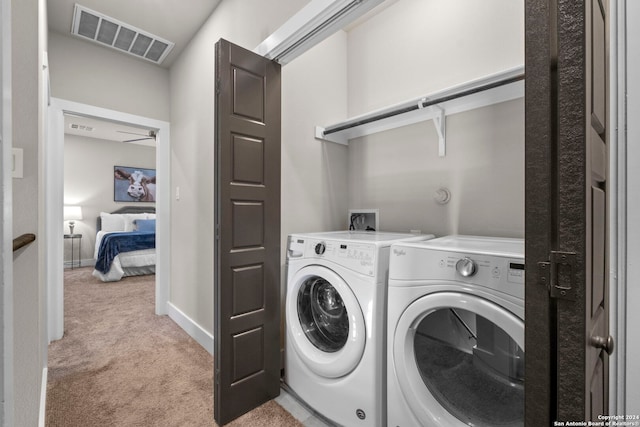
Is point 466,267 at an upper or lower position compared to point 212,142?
lower

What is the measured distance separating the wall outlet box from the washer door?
3.50 feet

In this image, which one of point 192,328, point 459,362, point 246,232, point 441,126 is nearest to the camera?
point 459,362

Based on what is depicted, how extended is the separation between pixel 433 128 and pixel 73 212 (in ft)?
21.1

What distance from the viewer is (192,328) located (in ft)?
8.07

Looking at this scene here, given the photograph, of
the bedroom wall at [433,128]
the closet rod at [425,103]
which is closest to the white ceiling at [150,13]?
the bedroom wall at [433,128]

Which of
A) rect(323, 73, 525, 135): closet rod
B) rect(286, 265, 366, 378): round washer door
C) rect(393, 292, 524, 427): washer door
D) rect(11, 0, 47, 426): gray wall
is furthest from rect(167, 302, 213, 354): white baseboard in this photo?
rect(323, 73, 525, 135): closet rod

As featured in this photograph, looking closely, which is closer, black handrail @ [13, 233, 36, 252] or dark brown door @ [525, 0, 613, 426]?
dark brown door @ [525, 0, 613, 426]

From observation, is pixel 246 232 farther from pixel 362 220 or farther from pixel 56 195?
pixel 56 195

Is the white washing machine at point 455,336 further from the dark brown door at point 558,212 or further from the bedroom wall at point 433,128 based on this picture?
the bedroom wall at point 433,128

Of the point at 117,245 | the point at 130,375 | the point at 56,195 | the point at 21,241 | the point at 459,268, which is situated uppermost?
the point at 56,195

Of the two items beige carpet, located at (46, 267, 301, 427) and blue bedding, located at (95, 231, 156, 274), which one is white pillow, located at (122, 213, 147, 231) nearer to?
blue bedding, located at (95, 231, 156, 274)

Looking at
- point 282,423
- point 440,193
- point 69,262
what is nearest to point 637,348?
point 440,193

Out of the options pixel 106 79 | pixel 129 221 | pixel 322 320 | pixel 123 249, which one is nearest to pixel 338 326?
pixel 322 320

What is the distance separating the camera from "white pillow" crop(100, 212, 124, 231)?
18.0 feet
